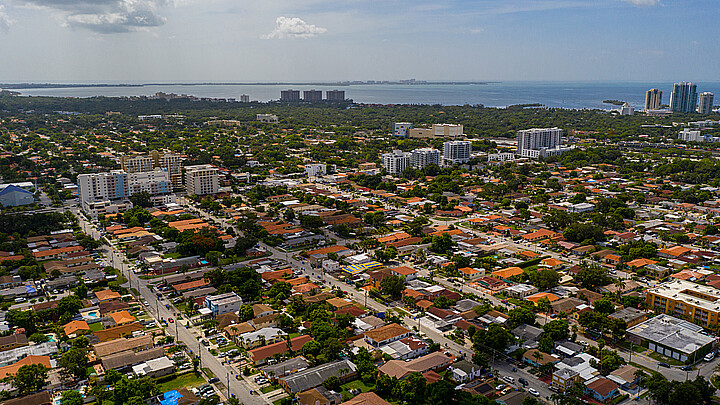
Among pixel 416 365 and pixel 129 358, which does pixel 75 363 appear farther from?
pixel 416 365

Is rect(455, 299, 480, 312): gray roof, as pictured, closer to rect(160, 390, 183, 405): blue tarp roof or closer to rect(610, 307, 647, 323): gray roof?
rect(610, 307, 647, 323): gray roof

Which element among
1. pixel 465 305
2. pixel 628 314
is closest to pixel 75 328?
pixel 465 305

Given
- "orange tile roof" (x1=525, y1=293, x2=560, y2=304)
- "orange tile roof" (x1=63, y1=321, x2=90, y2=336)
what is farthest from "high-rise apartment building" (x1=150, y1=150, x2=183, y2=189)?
"orange tile roof" (x1=525, y1=293, x2=560, y2=304)

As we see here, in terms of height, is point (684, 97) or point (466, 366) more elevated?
point (684, 97)

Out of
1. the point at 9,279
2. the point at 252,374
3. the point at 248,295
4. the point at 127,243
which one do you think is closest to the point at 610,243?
the point at 248,295

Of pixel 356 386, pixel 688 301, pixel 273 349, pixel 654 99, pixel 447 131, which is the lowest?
pixel 356 386

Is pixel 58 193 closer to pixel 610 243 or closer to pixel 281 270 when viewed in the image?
pixel 281 270
